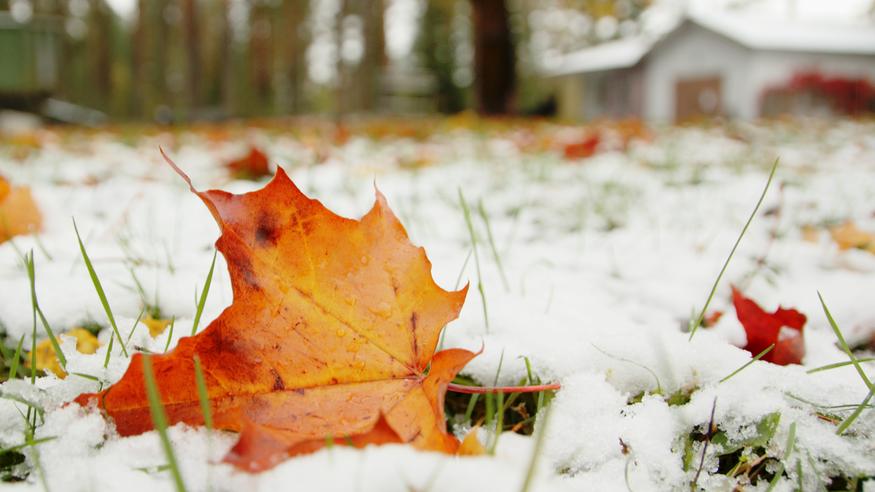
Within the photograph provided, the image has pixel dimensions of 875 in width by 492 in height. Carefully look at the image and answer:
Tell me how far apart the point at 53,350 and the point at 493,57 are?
8026mm

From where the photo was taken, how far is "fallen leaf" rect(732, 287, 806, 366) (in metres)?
0.71

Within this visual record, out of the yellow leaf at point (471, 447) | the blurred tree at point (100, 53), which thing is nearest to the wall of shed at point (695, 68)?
the yellow leaf at point (471, 447)

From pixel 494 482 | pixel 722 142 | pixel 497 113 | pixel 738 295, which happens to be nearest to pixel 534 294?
pixel 738 295

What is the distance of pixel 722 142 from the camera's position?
13.1 ft

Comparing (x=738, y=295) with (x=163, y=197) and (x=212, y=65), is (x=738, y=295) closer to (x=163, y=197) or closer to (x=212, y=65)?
(x=163, y=197)

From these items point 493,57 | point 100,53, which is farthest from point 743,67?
point 100,53

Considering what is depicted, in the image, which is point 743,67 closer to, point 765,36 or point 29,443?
point 765,36

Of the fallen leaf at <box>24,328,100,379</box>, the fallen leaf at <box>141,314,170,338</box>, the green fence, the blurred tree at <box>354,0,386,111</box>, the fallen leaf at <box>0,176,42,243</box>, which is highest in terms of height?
the blurred tree at <box>354,0,386,111</box>

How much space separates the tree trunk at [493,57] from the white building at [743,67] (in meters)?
7.66

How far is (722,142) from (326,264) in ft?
13.0

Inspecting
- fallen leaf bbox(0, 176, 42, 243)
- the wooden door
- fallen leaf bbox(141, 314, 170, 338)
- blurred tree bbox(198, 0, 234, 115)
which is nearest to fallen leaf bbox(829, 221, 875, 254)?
fallen leaf bbox(141, 314, 170, 338)

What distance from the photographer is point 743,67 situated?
52.3 feet

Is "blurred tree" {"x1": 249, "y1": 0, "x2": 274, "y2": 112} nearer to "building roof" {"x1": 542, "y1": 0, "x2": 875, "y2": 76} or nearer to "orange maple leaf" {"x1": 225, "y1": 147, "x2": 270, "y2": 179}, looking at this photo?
"building roof" {"x1": 542, "y1": 0, "x2": 875, "y2": 76}

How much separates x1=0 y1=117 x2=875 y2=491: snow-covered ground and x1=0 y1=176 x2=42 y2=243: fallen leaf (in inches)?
1.8
